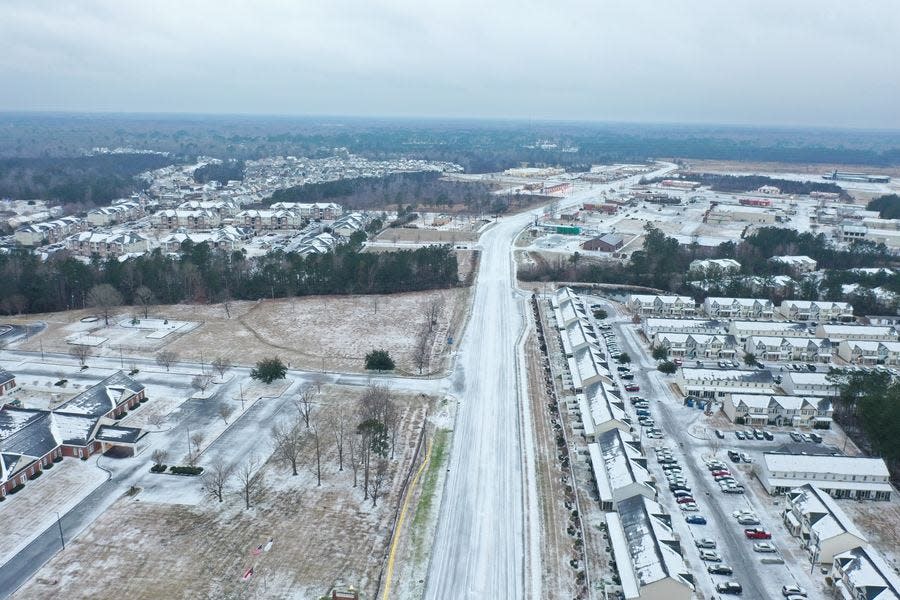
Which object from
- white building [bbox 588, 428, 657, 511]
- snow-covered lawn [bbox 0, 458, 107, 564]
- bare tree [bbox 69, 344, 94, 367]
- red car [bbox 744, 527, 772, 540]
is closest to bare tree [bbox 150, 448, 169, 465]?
snow-covered lawn [bbox 0, 458, 107, 564]

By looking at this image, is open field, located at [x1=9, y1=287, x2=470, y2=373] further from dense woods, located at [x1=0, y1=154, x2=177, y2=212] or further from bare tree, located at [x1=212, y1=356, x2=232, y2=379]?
dense woods, located at [x1=0, y1=154, x2=177, y2=212]

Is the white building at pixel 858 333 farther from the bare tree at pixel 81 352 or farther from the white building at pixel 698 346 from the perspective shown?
the bare tree at pixel 81 352

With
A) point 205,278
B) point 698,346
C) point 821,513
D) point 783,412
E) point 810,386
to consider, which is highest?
point 205,278

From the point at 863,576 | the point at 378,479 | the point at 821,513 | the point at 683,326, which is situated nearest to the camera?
the point at 863,576

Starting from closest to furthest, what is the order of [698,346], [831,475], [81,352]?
[831,475] → [81,352] → [698,346]

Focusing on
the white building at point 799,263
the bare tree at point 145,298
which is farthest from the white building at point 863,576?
the bare tree at point 145,298

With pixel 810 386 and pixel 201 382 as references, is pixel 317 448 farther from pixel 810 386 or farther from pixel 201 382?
pixel 810 386

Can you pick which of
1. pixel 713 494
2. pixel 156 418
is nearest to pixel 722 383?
pixel 713 494

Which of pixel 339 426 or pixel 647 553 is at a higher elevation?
pixel 647 553
